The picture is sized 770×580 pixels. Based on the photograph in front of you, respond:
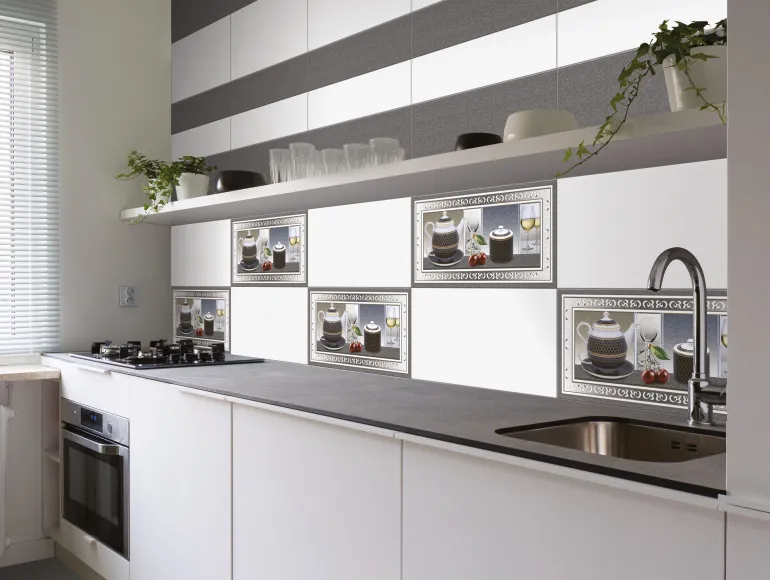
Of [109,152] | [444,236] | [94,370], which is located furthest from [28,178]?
[444,236]

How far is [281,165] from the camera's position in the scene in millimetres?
2760

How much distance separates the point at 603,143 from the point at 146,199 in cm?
280

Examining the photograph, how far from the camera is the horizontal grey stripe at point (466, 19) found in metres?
2.31

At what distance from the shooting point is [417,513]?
171 centimetres

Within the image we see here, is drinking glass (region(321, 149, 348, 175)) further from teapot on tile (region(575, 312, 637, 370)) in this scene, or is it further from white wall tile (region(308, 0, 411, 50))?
teapot on tile (region(575, 312, 637, 370))

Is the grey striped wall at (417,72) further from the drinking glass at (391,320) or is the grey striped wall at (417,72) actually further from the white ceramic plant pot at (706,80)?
the drinking glass at (391,320)

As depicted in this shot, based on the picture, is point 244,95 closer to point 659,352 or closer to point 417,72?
point 417,72

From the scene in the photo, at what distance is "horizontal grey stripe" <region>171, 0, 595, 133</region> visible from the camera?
241 cm

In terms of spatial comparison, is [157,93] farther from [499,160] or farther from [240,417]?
[499,160]

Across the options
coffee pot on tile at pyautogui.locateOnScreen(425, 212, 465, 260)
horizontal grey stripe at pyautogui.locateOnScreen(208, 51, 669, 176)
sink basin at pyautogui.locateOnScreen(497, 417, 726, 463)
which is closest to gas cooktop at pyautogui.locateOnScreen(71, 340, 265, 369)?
horizontal grey stripe at pyautogui.locateOnScreen(208, 51, 669, 176)

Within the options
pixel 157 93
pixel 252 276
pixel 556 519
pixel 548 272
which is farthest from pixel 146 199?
pixel 556 519

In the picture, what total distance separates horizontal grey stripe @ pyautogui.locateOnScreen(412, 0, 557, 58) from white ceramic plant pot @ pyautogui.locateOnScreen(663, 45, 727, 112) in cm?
76

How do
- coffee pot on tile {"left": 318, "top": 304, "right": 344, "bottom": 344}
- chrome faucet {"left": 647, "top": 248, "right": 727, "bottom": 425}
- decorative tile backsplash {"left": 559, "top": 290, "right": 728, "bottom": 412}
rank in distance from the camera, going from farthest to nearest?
coffee pot on tile {"left": 318, "top": 304, "right": 344, "bottom": 344} → decorative tile backsplash {"left": 559, "top": 290, "right": 728, "bottom": 412} → chrome faucet {"left": 647, "top": 248, "right": 727, "bottom": 425}

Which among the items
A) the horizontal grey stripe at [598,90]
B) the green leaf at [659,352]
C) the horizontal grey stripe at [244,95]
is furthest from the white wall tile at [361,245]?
the green leaf at [659,352]
